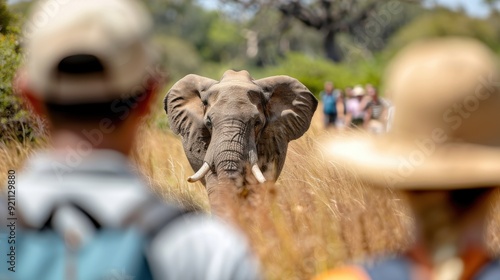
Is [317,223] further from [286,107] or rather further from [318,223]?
[286,107]

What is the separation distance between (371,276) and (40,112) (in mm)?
731

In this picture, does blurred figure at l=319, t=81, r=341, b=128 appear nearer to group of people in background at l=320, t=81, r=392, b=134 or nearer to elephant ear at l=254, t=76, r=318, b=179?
group of people in background at l=320, t=81, r=392, b=134

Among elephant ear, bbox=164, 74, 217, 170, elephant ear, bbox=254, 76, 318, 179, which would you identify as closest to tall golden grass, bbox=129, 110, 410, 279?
elephant ear, bbox=254, 76, 318, 179

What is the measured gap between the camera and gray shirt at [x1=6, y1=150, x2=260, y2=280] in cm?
208

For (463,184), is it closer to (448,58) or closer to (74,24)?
(448,58)

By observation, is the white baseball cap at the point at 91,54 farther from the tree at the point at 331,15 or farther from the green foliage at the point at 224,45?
the green foliage at the point at 224,45

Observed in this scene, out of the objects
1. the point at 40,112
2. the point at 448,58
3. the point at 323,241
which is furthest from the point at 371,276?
the point at 323,241

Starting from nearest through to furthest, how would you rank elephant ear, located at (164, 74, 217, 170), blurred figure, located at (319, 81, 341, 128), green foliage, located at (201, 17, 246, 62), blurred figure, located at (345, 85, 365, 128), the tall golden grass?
the tall golden grass < elephant ear, located at (164, 74, 217, 170) < blurred figure, located at (345, 85, 365, 128) < blurred figure, located at (319, 81, 341, 128) < green foliage, located at (201, 17, 246, 62)

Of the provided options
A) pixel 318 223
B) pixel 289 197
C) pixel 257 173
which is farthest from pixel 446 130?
pixel 257 173

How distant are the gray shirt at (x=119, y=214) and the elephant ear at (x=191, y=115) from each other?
7143mm

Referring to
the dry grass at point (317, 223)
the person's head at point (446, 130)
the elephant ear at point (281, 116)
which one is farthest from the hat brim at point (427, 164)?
the elephant ear at point (281, 116)

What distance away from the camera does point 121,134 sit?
85.9 inches

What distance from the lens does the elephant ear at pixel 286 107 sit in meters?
9.74

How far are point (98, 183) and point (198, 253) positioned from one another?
23cm
